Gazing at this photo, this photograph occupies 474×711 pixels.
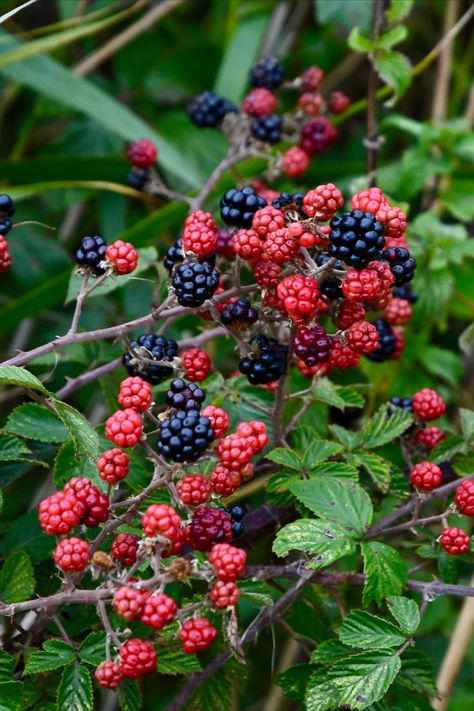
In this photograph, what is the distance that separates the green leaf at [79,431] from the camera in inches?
63.2

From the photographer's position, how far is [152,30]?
3568mm

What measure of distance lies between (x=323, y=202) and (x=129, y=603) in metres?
0.80

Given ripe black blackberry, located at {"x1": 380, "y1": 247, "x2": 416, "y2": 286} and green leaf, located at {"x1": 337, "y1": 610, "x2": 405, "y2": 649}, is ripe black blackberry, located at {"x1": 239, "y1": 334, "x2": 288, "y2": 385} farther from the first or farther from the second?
green leaf, located at {"x1": 337, "y1": 610, "x2": 405, "y2": 649}

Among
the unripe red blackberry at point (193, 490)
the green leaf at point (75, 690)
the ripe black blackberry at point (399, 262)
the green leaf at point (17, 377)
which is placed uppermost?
the ripe black blackberry at point (399, 262)

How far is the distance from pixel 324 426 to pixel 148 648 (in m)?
0.96

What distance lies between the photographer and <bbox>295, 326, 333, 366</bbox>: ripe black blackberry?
1.66 m

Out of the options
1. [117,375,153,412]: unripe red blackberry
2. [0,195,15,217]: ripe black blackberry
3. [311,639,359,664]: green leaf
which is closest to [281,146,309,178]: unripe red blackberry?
[0,195,15,217]: ripe black blackberry

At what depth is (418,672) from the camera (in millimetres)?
1757

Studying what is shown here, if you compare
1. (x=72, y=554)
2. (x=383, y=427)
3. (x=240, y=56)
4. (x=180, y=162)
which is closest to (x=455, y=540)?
(x=383, y=427)

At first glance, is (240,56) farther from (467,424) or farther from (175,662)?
(175,662)

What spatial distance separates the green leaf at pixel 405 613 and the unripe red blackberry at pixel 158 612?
49cm

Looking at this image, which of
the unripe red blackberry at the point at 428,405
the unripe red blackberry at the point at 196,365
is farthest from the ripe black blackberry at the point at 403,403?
the unripe red blackberry at the point at 196,365

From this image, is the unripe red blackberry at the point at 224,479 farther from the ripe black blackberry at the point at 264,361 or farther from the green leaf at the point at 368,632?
the green leaf at the point at 368,632

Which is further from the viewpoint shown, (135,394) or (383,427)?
(383,427)
